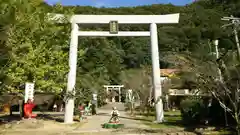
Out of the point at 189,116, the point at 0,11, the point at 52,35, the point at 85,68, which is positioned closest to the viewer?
the point at 0,11

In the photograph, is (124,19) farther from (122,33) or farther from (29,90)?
(29,90)

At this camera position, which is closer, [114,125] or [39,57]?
[114,125]

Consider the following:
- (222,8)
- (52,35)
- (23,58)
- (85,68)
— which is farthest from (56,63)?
Result: (85,68)

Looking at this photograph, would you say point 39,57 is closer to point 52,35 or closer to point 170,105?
point 52,35

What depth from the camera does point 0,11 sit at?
41.3ft

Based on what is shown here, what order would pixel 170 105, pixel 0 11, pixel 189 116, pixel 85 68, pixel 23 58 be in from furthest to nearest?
pixel 85 68 < pixel 170 105 < pixel 189 116 < pixel 23 58 < pixel 0 11

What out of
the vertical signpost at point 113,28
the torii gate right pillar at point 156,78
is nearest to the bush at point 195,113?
the torii gate right pillar at point 156,78

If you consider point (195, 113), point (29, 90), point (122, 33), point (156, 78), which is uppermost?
point (122, 33)

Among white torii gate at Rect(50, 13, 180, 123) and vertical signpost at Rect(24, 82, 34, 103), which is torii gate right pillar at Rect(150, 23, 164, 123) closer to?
white torii gate at Rect(50, 13, 180, 123)

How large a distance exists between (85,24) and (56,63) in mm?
2973

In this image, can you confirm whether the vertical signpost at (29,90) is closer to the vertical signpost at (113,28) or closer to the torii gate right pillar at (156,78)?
the vertical signpost at (113,28)

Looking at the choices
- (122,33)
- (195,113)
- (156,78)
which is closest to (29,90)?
(122,33)

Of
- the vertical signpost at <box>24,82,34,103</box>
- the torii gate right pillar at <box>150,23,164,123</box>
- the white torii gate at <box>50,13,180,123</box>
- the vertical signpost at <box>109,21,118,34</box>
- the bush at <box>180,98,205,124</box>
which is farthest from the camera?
the vertical signpost at <box>109,21,118,34</box>

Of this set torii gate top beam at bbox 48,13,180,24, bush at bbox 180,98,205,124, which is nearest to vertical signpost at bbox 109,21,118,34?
torii gate top beam at bbox 48,13,180,24
